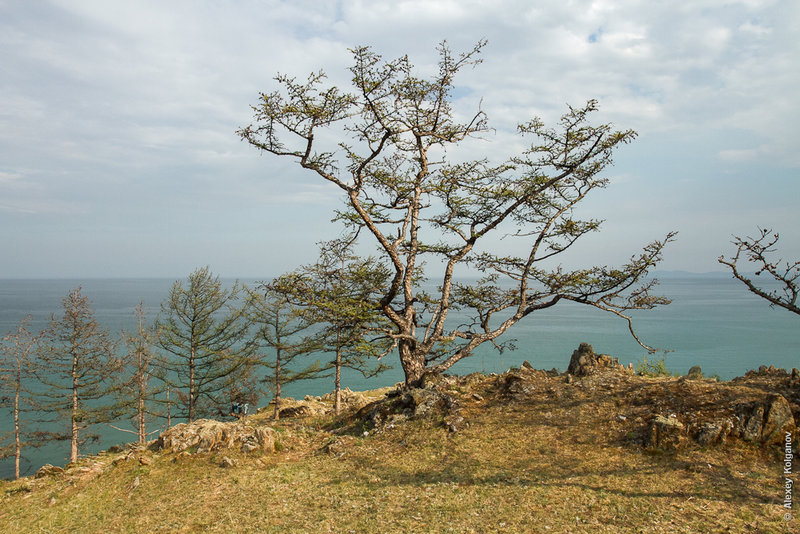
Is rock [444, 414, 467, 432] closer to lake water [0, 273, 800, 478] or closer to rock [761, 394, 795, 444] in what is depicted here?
rock [761, 394, 795, 444]

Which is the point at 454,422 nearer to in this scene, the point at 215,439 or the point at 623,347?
the point at 215,439

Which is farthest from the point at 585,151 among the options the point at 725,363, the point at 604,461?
the point at 725,363

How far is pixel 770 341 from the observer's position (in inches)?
2127

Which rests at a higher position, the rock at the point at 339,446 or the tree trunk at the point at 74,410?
the rock at the point at 339,446

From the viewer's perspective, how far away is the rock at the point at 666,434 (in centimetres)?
805

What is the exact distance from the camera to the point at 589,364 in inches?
467

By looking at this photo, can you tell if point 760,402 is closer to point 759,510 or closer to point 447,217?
point 759,510

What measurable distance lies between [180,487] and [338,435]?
3472 mm

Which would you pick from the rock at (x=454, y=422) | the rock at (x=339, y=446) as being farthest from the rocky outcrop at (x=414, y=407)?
the rock at (x=339, y=446)

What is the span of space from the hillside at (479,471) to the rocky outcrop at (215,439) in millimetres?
41

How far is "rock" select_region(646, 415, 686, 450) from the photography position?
8.05 m

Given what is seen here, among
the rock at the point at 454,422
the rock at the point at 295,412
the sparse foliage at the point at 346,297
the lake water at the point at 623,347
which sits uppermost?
the sparse foliage at the point at 346,297

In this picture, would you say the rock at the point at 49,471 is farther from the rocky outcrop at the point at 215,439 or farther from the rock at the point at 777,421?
the rock at the point at 777,421

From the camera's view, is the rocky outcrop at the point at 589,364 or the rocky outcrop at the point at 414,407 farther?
the rocky outcrop at the point at 589,364
